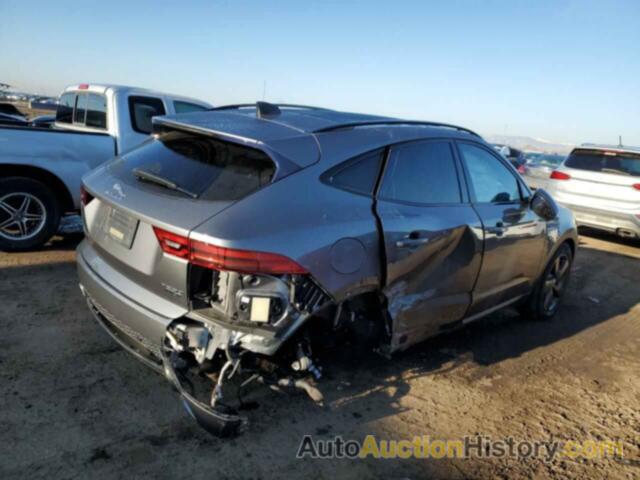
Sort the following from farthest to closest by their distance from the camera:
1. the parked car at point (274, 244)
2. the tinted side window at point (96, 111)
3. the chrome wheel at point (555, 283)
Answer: the tinted side window at point (96, 111) < the chrome wheel at point (555, 283) < the parked car at point (274, 244)

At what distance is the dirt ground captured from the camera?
8.05 feet

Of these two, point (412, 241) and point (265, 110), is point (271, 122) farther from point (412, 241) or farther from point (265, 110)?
point (412, 241)

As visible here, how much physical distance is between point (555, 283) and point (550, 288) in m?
0.12

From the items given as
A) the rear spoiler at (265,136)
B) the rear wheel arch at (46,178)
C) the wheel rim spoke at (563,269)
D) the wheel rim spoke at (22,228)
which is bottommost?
the wheel rim spoke at (22,228)

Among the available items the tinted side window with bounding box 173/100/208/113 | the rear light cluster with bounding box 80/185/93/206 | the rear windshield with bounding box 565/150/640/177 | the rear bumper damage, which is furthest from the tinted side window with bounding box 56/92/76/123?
the rear windshield with bounding box 565/150/640/177

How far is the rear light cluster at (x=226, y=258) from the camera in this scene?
7.57ft

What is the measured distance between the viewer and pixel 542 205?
4.39m

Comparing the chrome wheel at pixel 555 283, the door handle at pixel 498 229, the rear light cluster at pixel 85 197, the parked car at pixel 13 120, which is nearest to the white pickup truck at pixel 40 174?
the parked car at pixel 13 120

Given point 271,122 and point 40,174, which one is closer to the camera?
point 271,122

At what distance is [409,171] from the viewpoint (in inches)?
128

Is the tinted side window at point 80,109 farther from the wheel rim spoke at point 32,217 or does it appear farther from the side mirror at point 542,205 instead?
the side mirror at point 542,205

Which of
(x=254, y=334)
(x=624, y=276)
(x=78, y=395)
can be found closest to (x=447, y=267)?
(x=254, y=334)

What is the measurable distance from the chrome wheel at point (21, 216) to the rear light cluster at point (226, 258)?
11.3 feet

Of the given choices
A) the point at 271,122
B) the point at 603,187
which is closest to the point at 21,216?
the point at 271,122
